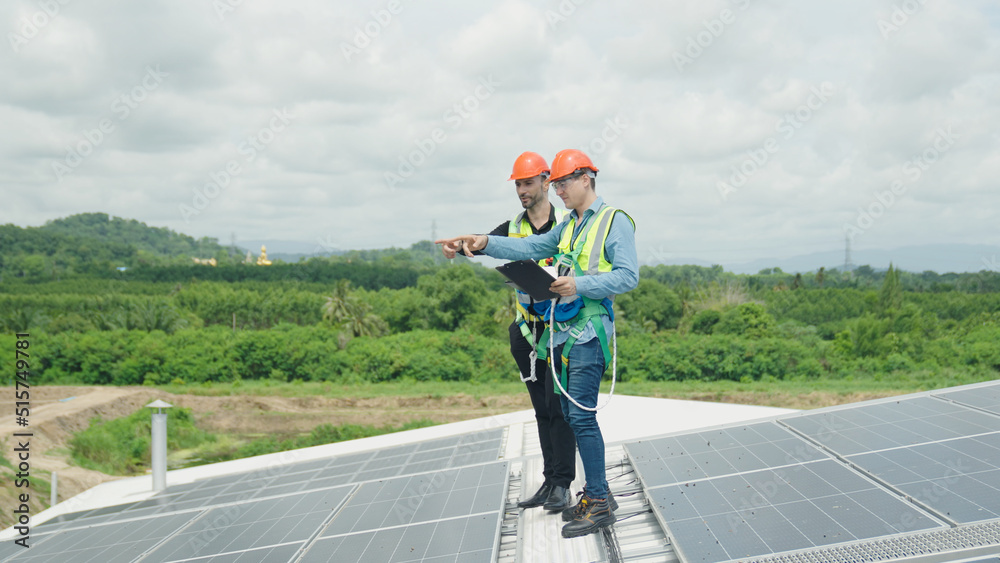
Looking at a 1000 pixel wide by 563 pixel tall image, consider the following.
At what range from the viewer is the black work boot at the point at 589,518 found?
4086 mm

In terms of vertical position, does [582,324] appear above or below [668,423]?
above

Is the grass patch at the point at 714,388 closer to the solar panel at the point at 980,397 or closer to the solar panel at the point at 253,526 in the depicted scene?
the solar panel at the point at 980,397

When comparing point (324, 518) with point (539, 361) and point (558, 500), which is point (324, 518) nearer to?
point (558, 500)

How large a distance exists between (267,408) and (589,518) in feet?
104

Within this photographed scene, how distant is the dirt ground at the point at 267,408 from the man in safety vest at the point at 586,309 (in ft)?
80.4

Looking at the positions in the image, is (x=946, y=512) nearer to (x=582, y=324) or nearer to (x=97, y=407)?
(x=582, y=324)

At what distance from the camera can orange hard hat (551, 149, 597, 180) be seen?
13.6 feet

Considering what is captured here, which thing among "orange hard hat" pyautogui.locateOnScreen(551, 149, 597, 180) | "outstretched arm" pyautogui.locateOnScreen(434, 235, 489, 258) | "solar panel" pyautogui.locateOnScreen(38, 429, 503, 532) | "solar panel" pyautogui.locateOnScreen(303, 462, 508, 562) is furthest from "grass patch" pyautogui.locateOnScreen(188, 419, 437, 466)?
"orange hard hat" pyautogui.locateOnScreen(551, 149, 597, 180)

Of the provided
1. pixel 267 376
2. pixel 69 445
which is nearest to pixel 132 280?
pixel 267 376

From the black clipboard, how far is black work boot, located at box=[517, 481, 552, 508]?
173 centimetres

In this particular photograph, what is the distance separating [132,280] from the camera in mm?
93812

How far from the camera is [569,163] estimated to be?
4148 millimetres

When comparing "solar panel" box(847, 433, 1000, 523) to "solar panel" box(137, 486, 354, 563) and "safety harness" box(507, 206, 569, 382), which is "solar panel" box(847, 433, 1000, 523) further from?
"solar panel" box(137, 486, 354, 563)

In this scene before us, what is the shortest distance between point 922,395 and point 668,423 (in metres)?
3.92
